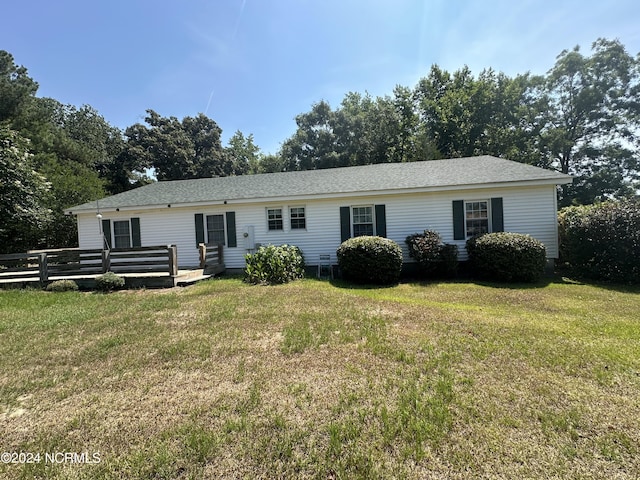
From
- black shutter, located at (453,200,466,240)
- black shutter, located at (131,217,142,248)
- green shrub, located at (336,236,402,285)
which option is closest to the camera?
green shrub, located at (336,236,402,285)

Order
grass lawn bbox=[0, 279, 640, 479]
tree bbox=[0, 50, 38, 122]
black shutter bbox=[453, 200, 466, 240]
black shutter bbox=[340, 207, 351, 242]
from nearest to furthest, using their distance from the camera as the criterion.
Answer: grass lawn bbox=[0, 279, 640, 479], black shutter bbox=[453, 200, 466, 240], black shutter bbox=[340, 207, 351, 242], tree bbox=[0, 50, 38, 122]

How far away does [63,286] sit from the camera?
8625 mm

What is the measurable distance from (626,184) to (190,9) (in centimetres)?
2957

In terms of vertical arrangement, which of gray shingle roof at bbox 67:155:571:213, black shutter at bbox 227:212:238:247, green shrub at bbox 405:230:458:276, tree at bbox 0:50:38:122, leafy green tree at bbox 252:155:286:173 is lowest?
green shrub at bbox 405:230:458:276

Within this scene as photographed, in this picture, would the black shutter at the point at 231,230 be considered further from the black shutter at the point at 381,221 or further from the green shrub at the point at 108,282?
the black shutter at the point at 381,221

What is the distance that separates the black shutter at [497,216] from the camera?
10086mm

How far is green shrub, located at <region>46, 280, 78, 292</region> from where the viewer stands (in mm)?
8602

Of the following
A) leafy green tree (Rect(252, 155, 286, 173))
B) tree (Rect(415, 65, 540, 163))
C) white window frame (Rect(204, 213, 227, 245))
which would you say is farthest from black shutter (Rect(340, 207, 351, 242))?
leafy green tree (Rect(252, 155, 286, 173))

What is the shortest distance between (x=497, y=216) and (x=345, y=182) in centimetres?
561

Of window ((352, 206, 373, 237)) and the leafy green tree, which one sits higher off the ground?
the leafy green tree

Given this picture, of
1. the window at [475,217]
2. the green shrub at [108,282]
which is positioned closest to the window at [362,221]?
the window at [475,217]

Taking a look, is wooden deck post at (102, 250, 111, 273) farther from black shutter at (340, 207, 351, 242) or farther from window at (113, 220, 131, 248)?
black shutter at (340, 207, 351, 242)

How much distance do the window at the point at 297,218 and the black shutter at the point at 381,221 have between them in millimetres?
2785

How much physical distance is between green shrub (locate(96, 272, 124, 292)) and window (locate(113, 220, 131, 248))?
12.4 ft
